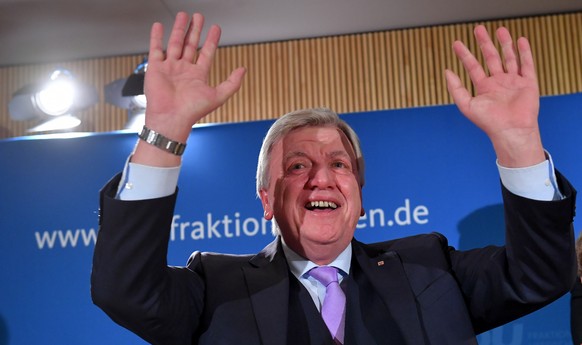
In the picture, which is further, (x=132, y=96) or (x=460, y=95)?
(x=132, y=96)

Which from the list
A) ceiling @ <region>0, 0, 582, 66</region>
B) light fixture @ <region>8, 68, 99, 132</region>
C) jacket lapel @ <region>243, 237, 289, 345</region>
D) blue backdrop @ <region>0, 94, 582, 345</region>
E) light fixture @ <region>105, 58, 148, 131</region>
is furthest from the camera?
ceiling @ <region>0, 0, 582, 66</region>

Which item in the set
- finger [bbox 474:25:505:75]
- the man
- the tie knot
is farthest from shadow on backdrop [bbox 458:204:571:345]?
finger [bbox 474:25:505:75]

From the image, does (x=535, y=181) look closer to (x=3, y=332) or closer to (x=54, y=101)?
(x=3, y=332)

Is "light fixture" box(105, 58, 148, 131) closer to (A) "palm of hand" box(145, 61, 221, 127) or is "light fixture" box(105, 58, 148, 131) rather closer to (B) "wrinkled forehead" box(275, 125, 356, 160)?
(B) "wrinkled forehead" box(275, 125, 356, 160)

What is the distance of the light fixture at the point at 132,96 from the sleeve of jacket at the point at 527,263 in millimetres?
2862

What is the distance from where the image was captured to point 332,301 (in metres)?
1.95

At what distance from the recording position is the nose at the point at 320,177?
2031mm

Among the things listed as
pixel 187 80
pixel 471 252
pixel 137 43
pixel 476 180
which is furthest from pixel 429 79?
pixel 187 80

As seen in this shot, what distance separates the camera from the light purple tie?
192 cm

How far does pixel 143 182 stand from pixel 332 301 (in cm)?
63

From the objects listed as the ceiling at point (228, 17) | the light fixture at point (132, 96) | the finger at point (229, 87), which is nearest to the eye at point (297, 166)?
the finger at point (229, 87)

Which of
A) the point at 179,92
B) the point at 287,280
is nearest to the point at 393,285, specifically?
the point at 287,280

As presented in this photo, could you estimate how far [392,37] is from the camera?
6918mm

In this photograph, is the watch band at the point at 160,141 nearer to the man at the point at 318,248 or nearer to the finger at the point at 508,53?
the man at the point at 318,248
